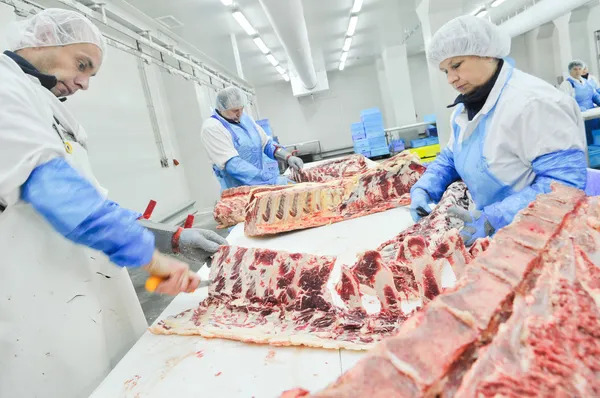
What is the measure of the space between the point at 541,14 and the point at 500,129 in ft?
35.8

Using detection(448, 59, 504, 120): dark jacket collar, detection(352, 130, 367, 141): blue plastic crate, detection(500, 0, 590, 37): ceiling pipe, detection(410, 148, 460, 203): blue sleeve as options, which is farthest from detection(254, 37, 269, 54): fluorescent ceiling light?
detection(448, 59, 504, 120): dark jacket collar

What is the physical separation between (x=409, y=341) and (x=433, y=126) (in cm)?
1160

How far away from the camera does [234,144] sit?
4.38 meters

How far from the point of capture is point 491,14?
12.1 metres

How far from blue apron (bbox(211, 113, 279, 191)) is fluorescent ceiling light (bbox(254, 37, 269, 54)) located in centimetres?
470

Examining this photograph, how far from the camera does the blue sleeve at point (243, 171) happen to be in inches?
164

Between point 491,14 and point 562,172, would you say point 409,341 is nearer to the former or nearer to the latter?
point 562,172

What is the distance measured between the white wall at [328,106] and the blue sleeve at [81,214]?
1647cm

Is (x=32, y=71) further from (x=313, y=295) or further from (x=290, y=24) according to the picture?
(x=290, y=24)

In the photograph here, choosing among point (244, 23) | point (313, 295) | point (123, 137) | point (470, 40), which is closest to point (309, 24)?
point (244, 23)

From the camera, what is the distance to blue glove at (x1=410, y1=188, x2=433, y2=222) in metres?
2.44

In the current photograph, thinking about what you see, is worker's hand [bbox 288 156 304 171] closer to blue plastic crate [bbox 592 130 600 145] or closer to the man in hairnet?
the man in hairnet

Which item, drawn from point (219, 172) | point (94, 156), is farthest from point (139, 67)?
point (219, 172)

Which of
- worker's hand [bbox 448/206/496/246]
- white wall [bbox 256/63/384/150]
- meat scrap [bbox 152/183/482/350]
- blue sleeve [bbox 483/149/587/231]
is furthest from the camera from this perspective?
white wall [bbox 256/63/384/150]
